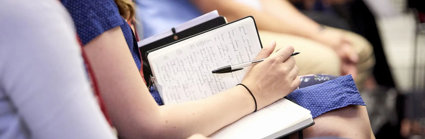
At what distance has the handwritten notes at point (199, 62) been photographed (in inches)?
41.7

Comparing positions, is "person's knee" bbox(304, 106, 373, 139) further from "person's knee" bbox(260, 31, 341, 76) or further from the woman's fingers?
"person's knee" bbox(260, 31, 341, 76)

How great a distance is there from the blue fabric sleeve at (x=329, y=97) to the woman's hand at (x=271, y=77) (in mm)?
32

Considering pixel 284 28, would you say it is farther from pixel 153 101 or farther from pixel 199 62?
pixel 153 101

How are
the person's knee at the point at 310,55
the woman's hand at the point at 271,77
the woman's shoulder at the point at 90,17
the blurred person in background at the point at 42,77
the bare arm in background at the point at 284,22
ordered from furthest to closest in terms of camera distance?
the bare arm in background at the point at 284,22, the person's knee at the point at 310,55, the woman's hand at the point at 271,77, the woman's shoulder at the point at 90,17, the blurred person in background at the point at 42,77

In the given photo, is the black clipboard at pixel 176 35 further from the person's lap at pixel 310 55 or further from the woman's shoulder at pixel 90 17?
the person's lap at pixel 310 55

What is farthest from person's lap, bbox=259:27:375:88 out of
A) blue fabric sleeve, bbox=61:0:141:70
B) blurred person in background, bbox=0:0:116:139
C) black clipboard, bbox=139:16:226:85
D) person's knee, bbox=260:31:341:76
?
blurred person in background, bbox=0:0:116:139

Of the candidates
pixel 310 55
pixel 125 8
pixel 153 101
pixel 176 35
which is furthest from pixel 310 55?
pixel 153 101

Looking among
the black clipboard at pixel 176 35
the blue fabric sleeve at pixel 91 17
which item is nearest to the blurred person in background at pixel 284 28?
the black clipboard at pixel 176 35

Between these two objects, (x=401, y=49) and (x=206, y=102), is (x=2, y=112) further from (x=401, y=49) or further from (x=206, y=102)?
(x=401, y=49)

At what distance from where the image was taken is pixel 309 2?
259 centimetres

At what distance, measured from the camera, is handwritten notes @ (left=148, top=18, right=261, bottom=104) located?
3.48 feet

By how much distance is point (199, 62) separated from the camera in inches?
42.0

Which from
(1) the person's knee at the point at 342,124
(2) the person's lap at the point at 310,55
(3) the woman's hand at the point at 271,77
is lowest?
(2) the person's lap at the point at 310,55

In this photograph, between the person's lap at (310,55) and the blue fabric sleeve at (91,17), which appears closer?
the blue fabric sleeve at (91,17)
